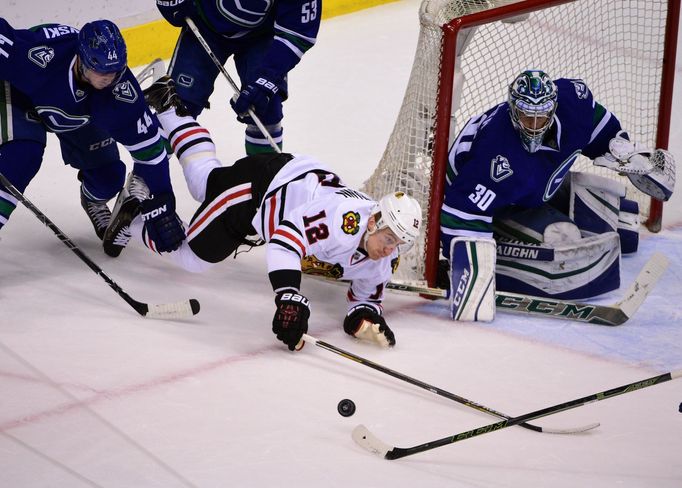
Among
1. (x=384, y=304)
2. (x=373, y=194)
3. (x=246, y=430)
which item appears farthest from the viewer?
(x=373, y=194)

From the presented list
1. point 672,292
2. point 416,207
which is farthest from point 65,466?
point 672,292

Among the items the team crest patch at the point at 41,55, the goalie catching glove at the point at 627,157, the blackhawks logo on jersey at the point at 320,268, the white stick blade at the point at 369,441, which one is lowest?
the white stick blade at the point at 369,441

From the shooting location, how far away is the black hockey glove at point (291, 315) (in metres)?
3.55

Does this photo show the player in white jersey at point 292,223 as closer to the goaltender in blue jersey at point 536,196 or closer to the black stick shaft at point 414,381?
the black stick shaft at point 414,381

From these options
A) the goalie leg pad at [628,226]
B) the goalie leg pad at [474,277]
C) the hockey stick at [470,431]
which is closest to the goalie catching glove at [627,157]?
the goalie leg pad at [628,226]

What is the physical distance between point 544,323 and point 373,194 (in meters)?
1.02

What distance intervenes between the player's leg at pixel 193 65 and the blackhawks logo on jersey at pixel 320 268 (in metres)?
0.84

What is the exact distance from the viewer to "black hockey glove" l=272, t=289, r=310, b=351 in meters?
3.55

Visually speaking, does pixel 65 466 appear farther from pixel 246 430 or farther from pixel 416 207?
pixel 416 207

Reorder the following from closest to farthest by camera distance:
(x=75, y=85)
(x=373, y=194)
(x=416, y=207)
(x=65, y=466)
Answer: (x=65, y=466) < (x=416, y=207) < (x=75, y=85) < (x=373, y=194)

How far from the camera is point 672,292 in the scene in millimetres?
4316

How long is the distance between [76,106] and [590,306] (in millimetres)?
1834

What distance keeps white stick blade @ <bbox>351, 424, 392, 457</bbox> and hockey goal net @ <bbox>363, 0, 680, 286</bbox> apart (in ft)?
3.73

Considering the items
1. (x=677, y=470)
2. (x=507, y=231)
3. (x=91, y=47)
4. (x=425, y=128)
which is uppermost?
(x=91, y=47)
